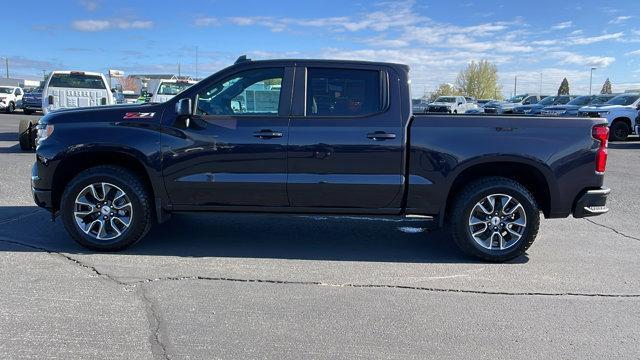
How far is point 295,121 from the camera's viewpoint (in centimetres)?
521

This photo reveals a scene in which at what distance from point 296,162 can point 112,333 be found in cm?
233

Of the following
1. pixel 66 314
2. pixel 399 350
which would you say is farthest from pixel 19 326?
pixel 399 350

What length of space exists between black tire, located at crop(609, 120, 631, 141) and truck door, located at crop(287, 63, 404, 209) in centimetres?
1803

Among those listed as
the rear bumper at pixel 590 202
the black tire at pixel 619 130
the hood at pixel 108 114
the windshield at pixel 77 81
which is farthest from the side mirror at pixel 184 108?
the black tire at pixel 619 130

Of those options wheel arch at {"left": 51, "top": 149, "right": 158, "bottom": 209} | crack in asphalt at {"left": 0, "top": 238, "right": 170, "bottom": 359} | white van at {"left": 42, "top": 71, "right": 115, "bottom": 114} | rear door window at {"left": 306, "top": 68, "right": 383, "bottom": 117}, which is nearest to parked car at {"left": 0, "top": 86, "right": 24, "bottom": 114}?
white van at {"left": 42, "top": 71, "right": 115, "bottom": 114}

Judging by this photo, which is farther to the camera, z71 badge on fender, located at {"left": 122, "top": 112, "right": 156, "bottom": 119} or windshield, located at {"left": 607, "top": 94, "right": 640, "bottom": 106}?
windshield, located at {"left": 607, "top": 94, "right": 640, "bottom": 106}

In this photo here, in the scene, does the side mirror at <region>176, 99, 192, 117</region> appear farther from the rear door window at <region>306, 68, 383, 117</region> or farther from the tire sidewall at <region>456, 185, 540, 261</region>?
the tire sidewall at <region>456, 185, 540, 261</region>

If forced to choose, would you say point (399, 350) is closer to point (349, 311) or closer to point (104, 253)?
point (349, 311)

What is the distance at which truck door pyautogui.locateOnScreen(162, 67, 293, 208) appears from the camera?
5.20 metres

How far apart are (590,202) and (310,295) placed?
9.83ft

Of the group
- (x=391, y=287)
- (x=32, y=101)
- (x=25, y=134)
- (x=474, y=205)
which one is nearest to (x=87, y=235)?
(x=391, y=287)

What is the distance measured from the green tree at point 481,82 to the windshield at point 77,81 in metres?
82.5

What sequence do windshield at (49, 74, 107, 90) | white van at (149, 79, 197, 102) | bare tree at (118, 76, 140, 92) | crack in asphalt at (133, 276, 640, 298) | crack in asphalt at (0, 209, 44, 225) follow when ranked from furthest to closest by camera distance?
bare tree at (118, 76, 140, 92), white van at (149, 79, 197, 102), windshield at (49, 74, 107, 90), crack in asphalt at (0, 209, 44, 225), crack in asphalt at (133, 276, 640, 298)

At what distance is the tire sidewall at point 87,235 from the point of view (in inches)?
208
